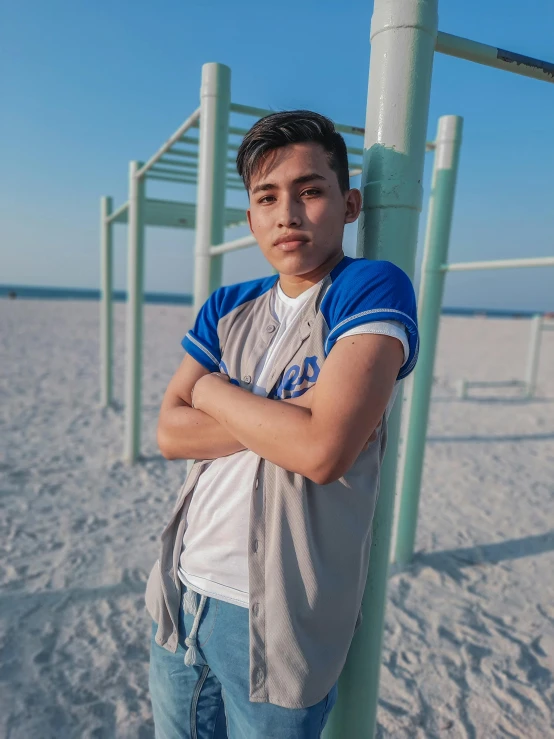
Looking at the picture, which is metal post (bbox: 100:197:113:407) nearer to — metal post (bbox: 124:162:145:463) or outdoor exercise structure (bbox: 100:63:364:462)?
outdoor exercise structure (bbox: 100:63:364:462)

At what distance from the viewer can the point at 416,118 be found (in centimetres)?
99

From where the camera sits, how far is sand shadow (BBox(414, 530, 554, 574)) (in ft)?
10.4

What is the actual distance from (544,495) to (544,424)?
8.64 feet

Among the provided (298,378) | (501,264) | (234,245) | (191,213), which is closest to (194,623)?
(298,378)

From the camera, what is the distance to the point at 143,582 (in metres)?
2.82

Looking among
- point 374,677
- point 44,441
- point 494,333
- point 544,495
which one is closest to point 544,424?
point 544,495

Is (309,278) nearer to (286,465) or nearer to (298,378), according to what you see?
(298,378)

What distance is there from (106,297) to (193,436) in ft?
19.1

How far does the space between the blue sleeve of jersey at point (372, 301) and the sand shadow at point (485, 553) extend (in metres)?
2.61

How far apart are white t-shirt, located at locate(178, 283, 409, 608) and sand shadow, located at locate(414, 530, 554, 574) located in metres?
2.42

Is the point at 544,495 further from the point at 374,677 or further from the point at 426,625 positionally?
the point at 374,677

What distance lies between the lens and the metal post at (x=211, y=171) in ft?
6.61

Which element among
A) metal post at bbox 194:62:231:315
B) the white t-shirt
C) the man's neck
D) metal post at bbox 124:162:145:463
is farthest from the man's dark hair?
metal post at bbox 124:162:145:463

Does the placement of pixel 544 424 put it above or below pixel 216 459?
below
